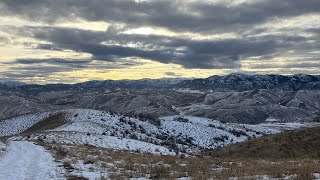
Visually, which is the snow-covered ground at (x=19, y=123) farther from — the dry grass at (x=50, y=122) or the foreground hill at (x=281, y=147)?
the foreground hill at (x=281, y=147)

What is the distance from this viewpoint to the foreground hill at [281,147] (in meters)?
50.1

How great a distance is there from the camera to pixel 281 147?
52594 millimetres

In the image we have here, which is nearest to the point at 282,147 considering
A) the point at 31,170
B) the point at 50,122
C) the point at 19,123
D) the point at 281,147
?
the point at 281,147

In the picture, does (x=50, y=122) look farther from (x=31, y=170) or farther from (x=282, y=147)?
(x=31, y=170)

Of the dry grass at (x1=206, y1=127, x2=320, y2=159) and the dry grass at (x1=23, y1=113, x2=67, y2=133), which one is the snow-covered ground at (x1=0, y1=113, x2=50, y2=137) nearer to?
the dry grass at (x1=23, y1=113, x2=67, y2=133)

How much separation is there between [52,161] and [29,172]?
4814 millimetres

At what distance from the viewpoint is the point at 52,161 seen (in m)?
23.6

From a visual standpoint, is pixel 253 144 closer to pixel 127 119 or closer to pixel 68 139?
pixel 68 139

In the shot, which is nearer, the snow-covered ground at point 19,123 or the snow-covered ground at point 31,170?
the snow-covered ground at point 31,170

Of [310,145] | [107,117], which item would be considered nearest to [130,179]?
[310,145]

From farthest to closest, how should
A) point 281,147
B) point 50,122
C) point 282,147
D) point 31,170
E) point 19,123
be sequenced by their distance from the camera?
point 19,123 → point 50,122 → point 281,147 → point 282,147 → point 31,170

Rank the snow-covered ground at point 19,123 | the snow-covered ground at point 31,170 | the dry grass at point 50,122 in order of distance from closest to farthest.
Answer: the snow-covered ground at point 31,170
the dry grass at point 50,122
the snow-covered ground at point 19,123

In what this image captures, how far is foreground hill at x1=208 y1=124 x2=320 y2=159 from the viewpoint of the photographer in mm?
50112

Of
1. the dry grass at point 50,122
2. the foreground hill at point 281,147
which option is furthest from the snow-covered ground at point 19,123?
the foreground hill at point 281,147
